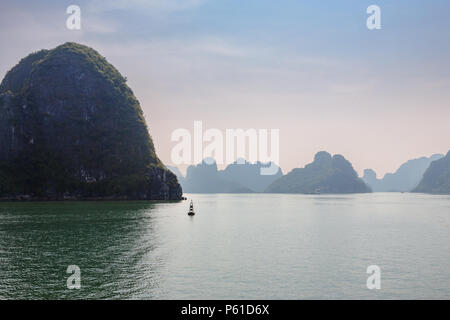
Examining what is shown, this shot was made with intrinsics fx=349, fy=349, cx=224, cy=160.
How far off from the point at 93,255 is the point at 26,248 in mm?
10446

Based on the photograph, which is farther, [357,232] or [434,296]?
[357,232]

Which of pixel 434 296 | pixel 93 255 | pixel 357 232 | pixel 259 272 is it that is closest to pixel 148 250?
pixel 93 255

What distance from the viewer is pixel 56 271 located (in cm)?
3338

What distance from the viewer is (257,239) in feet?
190

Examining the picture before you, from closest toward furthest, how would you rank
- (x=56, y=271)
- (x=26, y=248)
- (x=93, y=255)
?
1. (x=56, y=271)
2. (x=93, y=255)
3. (x=26, y=248)

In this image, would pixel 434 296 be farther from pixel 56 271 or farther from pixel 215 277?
pixel 56 271

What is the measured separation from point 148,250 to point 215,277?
16.0 metres

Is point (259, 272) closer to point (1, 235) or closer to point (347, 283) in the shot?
point (347, 283)
